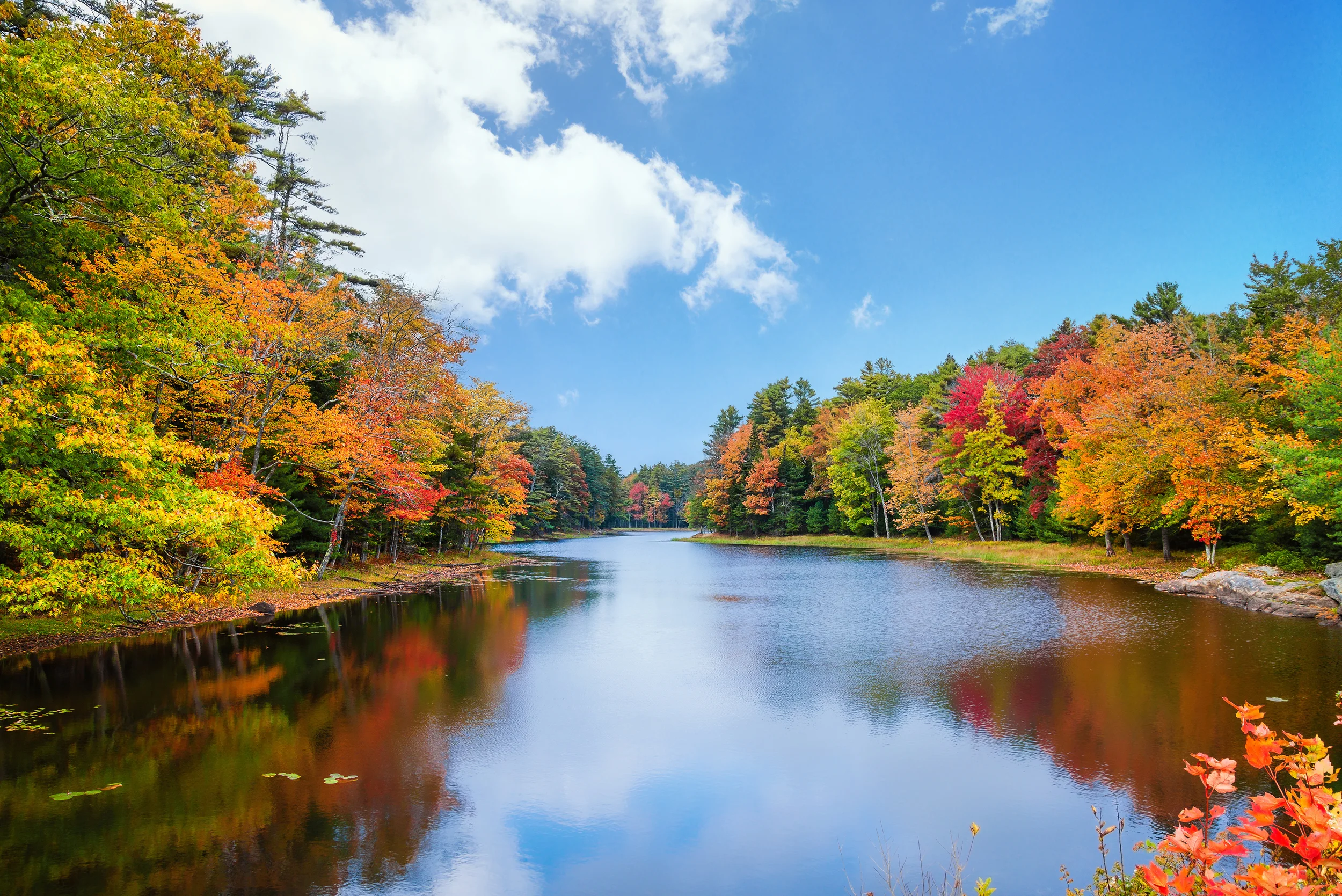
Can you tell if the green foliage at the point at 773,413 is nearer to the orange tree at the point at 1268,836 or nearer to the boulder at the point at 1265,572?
the boulder at the point at 1265,572

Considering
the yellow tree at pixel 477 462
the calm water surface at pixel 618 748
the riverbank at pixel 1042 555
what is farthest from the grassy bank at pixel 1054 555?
the yellow tree at pixel 477 462

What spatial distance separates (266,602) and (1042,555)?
31.2 m

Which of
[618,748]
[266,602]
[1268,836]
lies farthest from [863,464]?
[1268,836]

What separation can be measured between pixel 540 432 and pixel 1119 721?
60908 millimetres

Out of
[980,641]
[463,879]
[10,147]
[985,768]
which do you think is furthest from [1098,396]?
[10,147]

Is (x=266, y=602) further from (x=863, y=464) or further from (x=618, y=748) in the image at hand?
(x=863, y=464)

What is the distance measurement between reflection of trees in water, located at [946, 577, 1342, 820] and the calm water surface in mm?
55

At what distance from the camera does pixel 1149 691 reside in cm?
979

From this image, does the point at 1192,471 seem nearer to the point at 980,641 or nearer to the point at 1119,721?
the point at 980,641

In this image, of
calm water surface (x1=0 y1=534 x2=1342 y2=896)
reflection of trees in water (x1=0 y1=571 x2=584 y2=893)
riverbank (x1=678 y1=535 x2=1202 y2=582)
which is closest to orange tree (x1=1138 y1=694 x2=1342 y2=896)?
calm water surface (x1=0 y1=534 x2=1342 y2=896)

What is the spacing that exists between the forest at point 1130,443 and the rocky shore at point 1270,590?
1542mm

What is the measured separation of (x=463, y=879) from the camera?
17.2 ft

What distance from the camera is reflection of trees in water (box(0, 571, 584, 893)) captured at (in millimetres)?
5320

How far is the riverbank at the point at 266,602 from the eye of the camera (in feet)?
41.0
